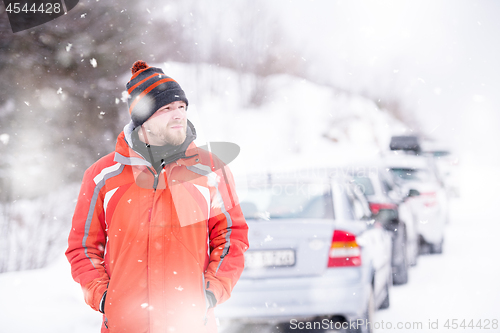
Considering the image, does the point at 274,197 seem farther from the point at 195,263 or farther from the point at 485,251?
the point at 485,251

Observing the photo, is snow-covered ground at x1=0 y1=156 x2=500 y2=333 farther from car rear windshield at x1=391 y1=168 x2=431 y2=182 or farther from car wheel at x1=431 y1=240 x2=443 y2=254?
car rear windshield at x1=391 y1=168 x2=431 y2=182

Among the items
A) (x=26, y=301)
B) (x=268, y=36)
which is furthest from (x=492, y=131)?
(x=26, y=301)

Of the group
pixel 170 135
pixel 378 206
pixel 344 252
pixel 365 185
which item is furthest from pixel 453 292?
pixel 170 135

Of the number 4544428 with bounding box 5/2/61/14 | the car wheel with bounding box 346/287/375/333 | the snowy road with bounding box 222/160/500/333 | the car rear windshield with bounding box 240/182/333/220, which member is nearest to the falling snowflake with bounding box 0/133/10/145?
the number 4544428 with bounding box 5/2/61/14

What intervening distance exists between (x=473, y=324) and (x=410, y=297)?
3.74 ft

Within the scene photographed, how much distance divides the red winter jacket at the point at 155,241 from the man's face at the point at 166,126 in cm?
12

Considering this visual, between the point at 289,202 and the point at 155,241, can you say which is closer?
the point at 155,241

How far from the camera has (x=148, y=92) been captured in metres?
2.43

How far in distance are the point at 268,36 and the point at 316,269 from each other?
49.8ft

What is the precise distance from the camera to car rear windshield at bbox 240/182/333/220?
3.80 meters

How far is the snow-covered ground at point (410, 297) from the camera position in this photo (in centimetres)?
408

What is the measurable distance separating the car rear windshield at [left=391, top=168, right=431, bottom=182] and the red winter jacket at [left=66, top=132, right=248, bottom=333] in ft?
21.8

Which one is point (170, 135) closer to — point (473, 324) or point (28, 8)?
point (473, 324)

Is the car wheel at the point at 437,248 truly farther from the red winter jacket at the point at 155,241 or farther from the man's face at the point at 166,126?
→ the man's face at the point at 166,126
